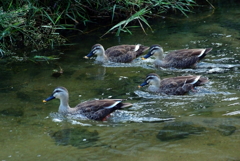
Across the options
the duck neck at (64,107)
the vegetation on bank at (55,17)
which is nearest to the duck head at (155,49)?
the vegetation on bank at (55,17)

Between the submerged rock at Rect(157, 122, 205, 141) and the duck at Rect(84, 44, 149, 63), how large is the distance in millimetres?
4109

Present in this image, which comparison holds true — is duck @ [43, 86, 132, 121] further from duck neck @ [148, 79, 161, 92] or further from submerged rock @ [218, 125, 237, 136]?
submerged rock @ [218, 125, 237, 136]

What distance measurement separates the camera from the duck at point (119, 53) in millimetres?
11273

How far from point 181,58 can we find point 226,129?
3.76 metres

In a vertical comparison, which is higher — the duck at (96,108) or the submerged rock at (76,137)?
the duck at (96,108)

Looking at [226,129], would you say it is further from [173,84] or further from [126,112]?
[173,84]

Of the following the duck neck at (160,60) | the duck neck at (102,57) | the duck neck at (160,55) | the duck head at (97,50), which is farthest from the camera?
the duck neck at (102,57)

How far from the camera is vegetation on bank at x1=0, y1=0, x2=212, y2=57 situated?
11.5 meters

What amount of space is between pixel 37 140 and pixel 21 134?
1.32 ft

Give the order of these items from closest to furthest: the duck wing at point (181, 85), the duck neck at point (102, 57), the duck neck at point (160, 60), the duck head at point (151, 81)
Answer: the duck wing at point (181, 85) < the duck head at point (151, 81) < the duck neck at point (160, 60) < the duck neck at point (102, 57)

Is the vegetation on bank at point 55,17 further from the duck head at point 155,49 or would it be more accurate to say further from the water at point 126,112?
the duck head at point 155,49

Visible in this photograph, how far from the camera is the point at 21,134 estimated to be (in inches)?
295

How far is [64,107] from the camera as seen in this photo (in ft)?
27.3

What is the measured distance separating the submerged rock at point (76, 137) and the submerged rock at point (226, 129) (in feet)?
6.35
